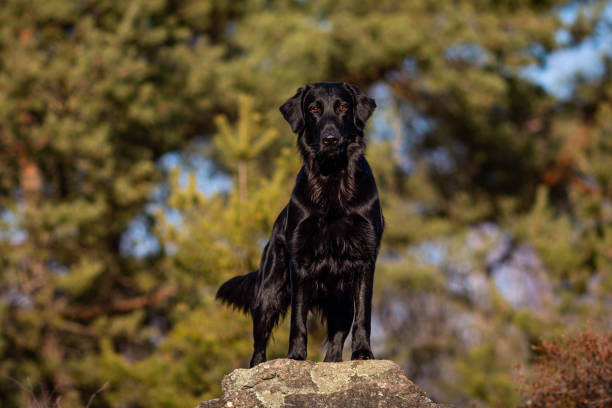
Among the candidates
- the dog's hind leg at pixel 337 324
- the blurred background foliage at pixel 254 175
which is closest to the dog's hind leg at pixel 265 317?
the dog's hind leg at pixel 337 324

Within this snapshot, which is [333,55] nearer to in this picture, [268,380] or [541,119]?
[541,119]

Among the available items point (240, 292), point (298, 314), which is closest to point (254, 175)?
point (240, 292)

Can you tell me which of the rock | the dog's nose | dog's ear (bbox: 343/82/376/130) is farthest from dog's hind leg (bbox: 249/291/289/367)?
dog's ear (bbox: 343/82/376/130)

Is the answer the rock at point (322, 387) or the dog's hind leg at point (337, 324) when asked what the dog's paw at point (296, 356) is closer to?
the rock at point (322, 387)

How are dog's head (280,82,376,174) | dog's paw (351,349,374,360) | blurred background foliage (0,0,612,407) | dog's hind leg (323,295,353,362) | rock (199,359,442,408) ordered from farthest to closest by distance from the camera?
blurred background foliage (0,0,612,407) < dog's hind leg (323,295,353,362) < dog's head (280,82,376,174) < dog's paw (351,349,374,360) < rock (199,359,442,408)

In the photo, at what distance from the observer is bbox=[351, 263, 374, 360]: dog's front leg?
4.21 metres

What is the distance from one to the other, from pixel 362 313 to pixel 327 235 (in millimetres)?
468

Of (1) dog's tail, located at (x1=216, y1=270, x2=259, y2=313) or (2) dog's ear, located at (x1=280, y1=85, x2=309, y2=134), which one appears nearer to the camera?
(2) dog's ear, located at (x1=280, y1=85, x2=309, y2=134)

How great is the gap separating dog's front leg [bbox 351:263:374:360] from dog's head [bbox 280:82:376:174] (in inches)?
24.8

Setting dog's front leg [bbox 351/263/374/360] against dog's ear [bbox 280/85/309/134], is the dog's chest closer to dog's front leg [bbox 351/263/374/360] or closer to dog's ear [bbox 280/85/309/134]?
dog's front leg [bbox 351/263/374/360]

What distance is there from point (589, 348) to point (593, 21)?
45.4 feet

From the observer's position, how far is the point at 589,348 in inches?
215

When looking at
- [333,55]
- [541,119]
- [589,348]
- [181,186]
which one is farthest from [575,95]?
[589,348]

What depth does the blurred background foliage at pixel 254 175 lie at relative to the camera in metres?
12.2
